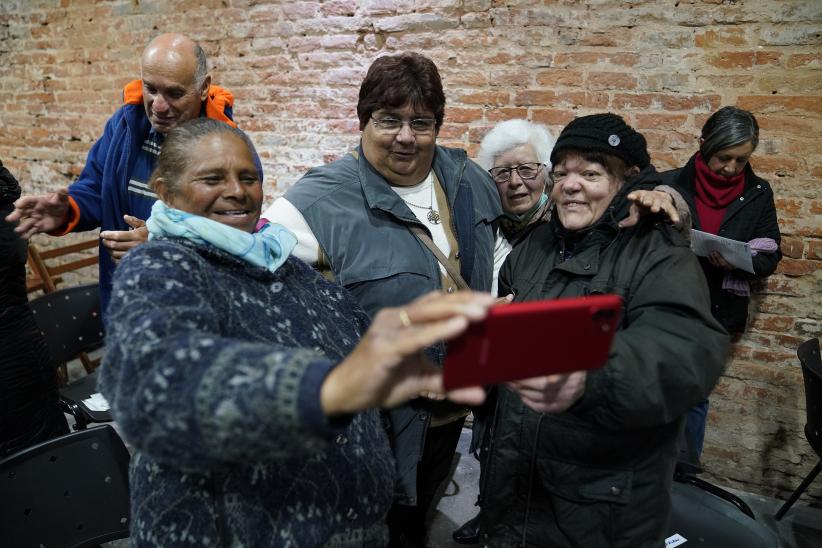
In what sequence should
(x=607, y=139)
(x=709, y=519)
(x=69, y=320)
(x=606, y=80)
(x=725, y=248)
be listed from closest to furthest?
1. (x=607, y=139)
2. (x=709, y=519)
3. (x=725, y=248)
4. (x=606, y=80)
5. (x=69, y=320)

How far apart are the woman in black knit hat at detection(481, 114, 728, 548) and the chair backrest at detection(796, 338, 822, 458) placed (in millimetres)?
1229

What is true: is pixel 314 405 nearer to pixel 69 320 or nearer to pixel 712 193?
pixel 712 193

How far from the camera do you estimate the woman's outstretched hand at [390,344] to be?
0.70m

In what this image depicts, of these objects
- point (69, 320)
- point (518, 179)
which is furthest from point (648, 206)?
point (69, 320)

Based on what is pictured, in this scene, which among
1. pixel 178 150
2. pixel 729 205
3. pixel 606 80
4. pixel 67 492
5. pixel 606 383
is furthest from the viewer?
pixel 606 80

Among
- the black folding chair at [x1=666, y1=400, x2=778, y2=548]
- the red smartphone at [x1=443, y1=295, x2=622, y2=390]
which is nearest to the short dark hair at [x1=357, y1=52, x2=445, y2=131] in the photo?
the red smartphone at [x1=443, y1=295, x2=622, y2=390]

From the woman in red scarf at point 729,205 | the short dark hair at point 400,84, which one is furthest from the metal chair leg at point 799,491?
the short dark hair at point 400,84

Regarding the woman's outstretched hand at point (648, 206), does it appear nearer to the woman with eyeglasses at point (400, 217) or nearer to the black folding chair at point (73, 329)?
the woman with eyeglasses at point (400, 217)

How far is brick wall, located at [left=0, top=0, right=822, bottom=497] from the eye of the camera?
235 cm

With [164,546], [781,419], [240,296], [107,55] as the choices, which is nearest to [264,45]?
[107,55]

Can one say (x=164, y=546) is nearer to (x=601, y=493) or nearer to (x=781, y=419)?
(x=601, y=493)

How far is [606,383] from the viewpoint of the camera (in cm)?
101

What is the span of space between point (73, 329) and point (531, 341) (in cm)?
282

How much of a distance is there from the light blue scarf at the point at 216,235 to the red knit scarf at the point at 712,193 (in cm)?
202
